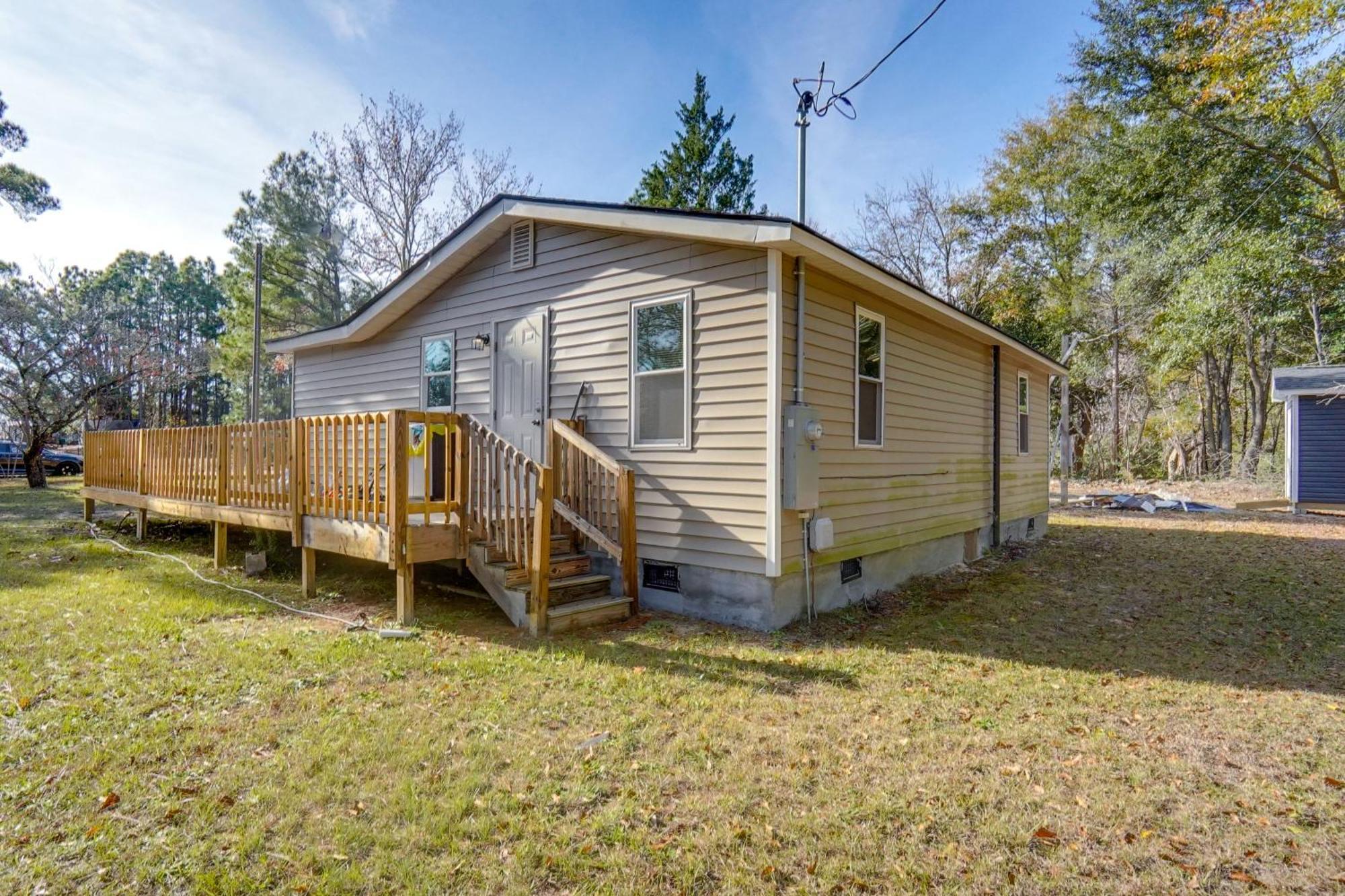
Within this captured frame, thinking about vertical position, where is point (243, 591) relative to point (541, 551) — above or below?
below

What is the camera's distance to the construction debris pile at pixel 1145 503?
15125 mm

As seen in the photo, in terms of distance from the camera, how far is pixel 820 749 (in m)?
3.28

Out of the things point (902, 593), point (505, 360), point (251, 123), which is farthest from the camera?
point (251, 123)

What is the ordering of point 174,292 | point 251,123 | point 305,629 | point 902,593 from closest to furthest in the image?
point 305,629, point 902,593, point 251,123, point 174,292

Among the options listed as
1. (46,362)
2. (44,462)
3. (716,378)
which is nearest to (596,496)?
(716,378)

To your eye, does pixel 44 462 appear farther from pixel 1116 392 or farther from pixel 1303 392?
pixel 1116 392

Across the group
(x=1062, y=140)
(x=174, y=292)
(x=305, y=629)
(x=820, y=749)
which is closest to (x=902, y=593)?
(x=820, y=749)

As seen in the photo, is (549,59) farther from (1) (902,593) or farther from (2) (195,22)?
(1) (902,593)

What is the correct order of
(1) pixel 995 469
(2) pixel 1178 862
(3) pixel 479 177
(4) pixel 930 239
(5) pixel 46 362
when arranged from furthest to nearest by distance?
(4) pixel 930 239 < (3) pixel 479 177 < (5) pixel 46 362 < (1) pixel 995 469 < (2) pixel 1178 862

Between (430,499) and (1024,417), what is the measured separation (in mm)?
10232

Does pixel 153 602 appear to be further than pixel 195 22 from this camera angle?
No

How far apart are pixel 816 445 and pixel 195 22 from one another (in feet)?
29.3

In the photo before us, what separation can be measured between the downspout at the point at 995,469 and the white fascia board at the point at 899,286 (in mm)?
502

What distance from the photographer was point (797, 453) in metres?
5.35
